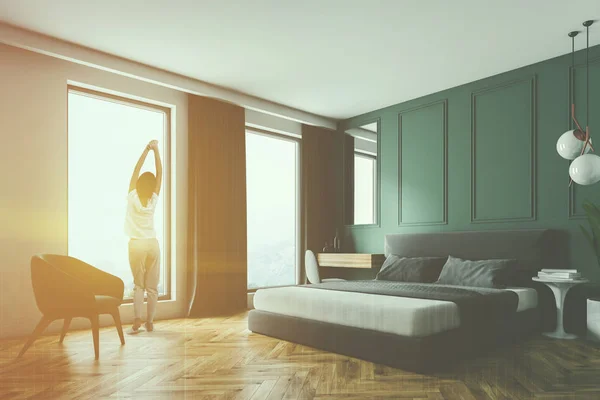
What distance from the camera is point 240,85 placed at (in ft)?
17.8

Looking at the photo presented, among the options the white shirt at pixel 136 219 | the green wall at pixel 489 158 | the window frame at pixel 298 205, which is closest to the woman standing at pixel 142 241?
the white shirt at pixel 136 219

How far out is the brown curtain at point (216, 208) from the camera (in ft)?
17.7

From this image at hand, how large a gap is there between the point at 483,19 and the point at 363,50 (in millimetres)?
1096

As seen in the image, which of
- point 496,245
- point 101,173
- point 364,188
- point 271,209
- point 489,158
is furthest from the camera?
point 364,188

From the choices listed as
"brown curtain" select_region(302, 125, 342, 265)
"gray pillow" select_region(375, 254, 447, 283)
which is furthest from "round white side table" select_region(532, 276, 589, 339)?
"brown curtain" select_region(302, 125, 342, 265)

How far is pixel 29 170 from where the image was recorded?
427 centimetres

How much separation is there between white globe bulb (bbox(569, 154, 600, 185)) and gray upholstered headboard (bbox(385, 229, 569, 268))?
740 millimetres

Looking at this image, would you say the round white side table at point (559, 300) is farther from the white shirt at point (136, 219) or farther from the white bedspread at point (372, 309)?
the white shirt at point (136, 219)

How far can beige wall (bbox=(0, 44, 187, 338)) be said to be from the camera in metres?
4.12

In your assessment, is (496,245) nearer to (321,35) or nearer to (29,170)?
(321,35)

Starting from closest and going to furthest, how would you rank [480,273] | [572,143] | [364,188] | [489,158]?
[572,143]
[480,273]
[489,158]
[364,188]

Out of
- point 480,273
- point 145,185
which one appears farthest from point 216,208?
point 480,273

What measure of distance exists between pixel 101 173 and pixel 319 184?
10.1 feet

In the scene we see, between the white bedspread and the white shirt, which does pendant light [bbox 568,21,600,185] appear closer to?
the white bedspread
